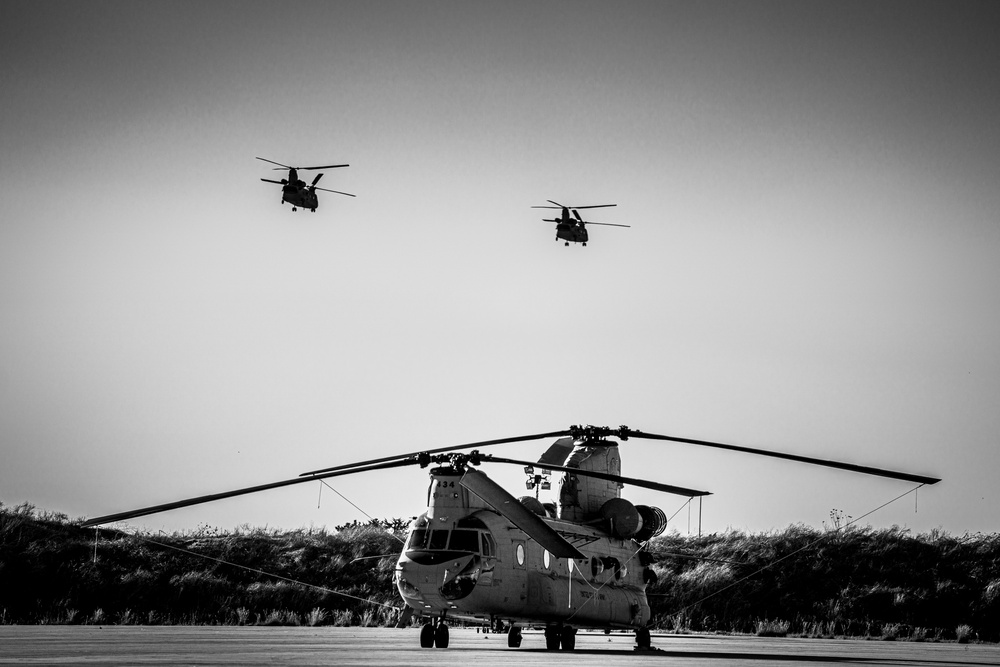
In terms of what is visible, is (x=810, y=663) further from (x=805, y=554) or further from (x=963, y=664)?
(x=805, y=554)

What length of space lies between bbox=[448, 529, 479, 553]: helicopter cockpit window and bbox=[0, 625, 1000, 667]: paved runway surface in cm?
211

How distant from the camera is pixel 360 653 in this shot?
21969 mm

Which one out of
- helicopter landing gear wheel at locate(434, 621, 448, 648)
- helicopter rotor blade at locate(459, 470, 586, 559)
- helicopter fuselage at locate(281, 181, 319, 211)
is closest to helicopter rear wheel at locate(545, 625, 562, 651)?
helicopter landing gear wheel at locate(434, 621, 448, 648)

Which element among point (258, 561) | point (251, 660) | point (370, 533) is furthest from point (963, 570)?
point (251, 660)

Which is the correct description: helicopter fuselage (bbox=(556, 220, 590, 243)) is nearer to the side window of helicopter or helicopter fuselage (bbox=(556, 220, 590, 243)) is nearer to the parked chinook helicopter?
the parked chinook helicopter

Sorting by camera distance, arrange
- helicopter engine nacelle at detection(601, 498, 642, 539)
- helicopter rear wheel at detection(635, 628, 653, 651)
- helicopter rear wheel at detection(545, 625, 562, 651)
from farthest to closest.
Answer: helicopter engine nacelle at detection(601, 498, 642, 539)
helicopter rear wheel at detection(635, 628, 653, 651)
helicopter rear wheel at detection(545, 625, 562, 651)

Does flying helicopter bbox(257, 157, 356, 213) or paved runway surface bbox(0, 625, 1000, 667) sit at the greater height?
flying helicopter bbox(257, 157, 356, 213)

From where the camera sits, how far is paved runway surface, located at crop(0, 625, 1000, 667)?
18.7 metres

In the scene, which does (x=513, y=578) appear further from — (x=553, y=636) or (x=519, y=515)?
(x=519, y=515)

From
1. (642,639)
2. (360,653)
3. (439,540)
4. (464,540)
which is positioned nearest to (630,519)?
(642,639)

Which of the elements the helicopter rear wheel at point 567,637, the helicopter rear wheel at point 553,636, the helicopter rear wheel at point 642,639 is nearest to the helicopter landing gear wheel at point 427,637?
the helicopter rear wheel at point 553,636

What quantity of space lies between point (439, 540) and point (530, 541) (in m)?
2.70

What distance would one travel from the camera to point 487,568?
84.6 feet

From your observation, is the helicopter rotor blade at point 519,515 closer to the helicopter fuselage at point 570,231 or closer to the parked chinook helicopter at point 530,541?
the parked chinook helicopter at point 530,541
